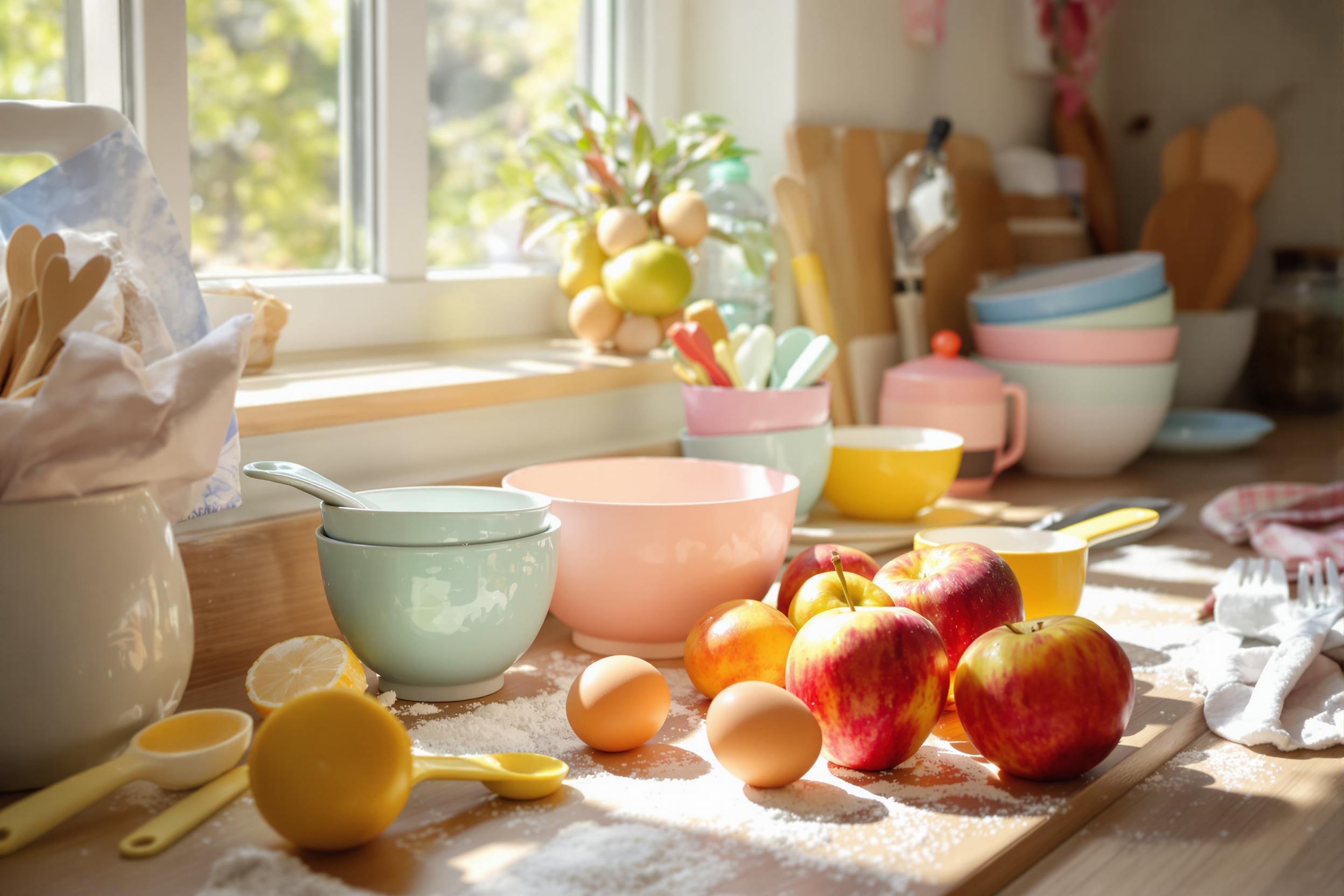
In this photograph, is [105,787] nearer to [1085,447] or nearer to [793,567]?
[793,567]

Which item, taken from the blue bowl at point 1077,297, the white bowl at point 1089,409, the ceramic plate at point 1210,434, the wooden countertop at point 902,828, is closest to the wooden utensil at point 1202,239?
the ceramic plate at point 1210,434

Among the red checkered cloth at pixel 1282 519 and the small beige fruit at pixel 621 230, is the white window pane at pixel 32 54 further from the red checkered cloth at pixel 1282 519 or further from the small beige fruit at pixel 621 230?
the red checkered cloth at pixel 1282 519

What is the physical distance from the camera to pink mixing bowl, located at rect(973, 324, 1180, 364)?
4.89ft

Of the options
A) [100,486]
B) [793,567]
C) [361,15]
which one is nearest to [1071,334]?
[793,567]

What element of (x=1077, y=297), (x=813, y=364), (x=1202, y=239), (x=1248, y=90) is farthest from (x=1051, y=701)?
(x=1248, y=90)

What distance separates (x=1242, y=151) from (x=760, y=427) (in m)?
A: 1.46

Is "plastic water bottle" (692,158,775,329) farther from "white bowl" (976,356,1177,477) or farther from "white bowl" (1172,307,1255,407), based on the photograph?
"white bowl" (1172,307,1255,407)

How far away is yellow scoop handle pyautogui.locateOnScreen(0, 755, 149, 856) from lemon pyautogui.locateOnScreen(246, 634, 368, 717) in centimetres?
12

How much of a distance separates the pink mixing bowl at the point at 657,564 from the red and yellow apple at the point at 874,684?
0.58 feet

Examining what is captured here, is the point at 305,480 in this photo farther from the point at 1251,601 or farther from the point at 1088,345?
the point at 1088,345

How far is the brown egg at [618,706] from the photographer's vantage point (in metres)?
0.66

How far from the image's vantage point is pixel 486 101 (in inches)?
59.6

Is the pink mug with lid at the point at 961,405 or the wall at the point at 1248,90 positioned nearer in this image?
the pink mug with lid at the point at 961,405

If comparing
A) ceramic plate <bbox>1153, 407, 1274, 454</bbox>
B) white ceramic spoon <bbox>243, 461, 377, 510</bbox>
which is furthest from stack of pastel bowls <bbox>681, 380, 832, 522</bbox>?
ceramic plate <bbox>1153, 407, 1274, 454</bbox>
